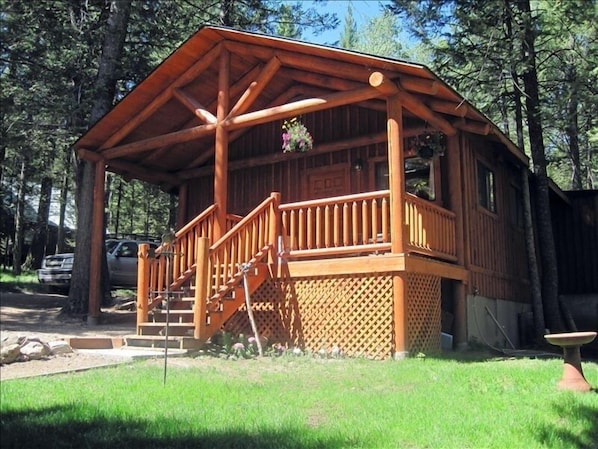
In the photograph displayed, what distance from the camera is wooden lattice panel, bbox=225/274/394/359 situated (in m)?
8.88

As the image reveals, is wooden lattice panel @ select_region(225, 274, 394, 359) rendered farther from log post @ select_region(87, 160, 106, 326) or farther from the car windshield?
the car windshield

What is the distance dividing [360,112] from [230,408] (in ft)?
26.7

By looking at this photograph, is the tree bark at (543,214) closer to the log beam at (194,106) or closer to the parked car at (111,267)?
the log beam at (194,106)

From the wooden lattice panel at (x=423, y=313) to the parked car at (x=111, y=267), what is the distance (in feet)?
35.1

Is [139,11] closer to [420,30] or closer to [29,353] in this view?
[420,30]

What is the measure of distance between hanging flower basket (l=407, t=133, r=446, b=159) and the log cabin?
0.13 ft

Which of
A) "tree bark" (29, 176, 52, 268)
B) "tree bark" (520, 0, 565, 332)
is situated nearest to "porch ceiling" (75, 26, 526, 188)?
"tree bark" (520, 0, 565, 332)

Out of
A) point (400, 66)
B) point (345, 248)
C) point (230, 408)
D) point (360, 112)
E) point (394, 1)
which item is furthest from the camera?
point (394, 1)

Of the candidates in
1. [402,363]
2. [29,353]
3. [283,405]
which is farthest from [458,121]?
[29,353]

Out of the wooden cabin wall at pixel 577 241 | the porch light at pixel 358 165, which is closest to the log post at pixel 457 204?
the porch light at pixel 358 165

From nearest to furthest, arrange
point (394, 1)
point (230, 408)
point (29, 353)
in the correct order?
point (230, 408)
point (29, 353)
point (394, 1)

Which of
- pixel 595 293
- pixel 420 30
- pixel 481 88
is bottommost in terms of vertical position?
pixel 595 293

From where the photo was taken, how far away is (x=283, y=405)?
5.59 m

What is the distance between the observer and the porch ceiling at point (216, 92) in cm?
952
